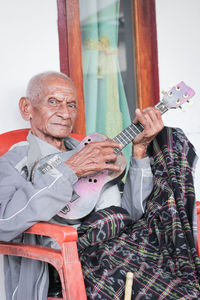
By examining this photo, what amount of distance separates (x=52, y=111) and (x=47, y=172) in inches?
17.9

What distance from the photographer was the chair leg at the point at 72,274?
4.66ft

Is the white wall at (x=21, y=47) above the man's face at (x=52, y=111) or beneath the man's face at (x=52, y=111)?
above

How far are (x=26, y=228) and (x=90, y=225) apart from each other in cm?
29

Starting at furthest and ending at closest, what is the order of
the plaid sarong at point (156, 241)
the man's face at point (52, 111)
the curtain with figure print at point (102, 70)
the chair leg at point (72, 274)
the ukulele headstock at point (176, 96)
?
1. the curtain with figure print at point (102, 70)
2. the man's face at point (52, 111)
3. the ukulele headstock at point (176, 96)
4. the plaid sarong at point (156, 241)
5. the chair leg at point (72, 274)

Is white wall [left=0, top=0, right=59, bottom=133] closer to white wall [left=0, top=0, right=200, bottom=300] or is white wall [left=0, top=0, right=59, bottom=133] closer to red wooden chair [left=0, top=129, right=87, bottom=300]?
white wall [left=0, top=0, right=200, bottom=300]

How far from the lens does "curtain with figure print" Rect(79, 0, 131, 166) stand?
2975 millimetres

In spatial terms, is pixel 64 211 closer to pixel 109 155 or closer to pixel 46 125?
pixel 109 155

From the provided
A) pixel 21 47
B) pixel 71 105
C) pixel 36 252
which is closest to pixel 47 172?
pixel 36 252

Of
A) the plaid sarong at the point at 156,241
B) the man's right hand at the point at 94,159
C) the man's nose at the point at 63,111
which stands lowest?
the plaid sarong at the point at 156,241

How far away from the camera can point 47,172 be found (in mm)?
1750

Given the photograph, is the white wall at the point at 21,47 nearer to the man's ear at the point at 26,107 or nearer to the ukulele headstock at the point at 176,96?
the man's ear at the point at 26,107

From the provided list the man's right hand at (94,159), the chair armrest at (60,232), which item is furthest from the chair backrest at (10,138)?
the chair armrest at (60,232)

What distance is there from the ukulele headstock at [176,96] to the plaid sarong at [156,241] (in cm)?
14

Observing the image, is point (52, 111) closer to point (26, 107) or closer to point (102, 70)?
point (26, 107)
